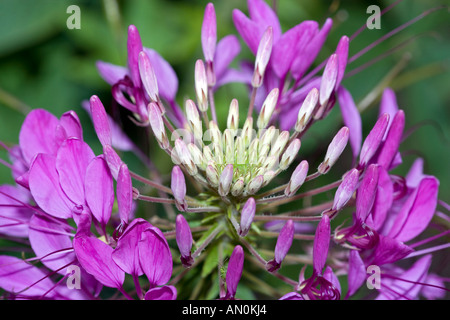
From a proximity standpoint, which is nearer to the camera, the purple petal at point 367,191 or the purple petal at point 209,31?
the purple petal at point 367,191

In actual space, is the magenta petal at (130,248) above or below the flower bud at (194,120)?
below

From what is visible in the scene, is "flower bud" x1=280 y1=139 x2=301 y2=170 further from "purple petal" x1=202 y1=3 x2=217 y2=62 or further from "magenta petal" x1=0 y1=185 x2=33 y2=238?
"magenta petal" x1=0 y1=185 x2=33 y2=238

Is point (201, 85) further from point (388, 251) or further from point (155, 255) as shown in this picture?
point (388, 251)

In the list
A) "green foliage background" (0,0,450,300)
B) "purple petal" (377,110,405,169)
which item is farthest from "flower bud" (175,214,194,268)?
"green foliage background" (0,0,450,300)

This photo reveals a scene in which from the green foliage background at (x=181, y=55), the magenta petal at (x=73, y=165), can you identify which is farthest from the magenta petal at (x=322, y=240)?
the green foliage background at (x=181, y=55)

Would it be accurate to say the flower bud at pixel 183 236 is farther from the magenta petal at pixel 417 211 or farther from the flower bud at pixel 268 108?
the magenta petal at pixel 417 211
